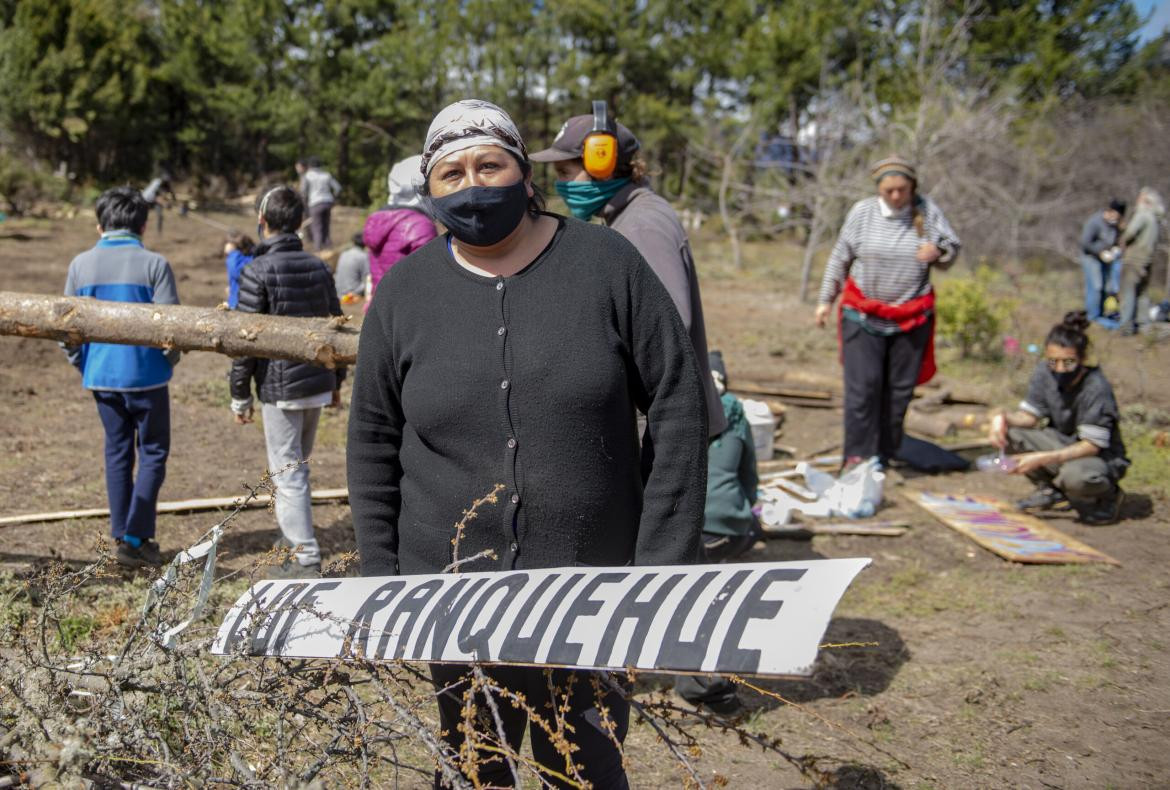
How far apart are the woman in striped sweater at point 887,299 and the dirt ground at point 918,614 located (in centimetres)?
60

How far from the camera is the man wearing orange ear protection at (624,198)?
305 cm

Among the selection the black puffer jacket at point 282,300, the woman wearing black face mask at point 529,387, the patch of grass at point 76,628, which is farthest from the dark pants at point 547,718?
the black puffer jacket at point 282,300

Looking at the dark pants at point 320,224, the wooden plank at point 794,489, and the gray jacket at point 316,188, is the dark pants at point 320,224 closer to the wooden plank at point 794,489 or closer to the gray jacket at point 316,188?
the gray jacket at point 316,188

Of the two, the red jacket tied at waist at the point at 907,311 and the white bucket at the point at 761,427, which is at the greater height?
the red jacket tied at waist at the point at 907,311

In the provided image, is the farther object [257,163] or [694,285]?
[257,163]

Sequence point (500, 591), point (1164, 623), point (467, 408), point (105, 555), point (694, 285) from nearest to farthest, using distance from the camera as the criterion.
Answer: point (500, 591) → point (467, 408) → point (105, 555) → point (694, 285) → point (1164, 623)

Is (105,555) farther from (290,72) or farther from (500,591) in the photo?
(290,72)

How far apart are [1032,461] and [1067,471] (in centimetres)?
23

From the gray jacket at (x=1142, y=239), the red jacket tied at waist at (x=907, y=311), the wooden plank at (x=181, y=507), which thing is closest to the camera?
the wooden plank at (x=181, y=507)

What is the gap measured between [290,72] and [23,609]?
102ft

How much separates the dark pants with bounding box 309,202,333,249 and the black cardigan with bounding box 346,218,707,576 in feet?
44.1

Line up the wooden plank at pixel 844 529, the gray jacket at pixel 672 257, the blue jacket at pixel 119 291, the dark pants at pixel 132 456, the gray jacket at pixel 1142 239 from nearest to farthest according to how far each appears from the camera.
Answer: the gray jacket at pixel 672 257 < the blue jacket at pixel 119 291 < the dark pants at pixel 132 456 < the wooden plank at pixel 844 529 < the gray jacket at pixel 1142 239

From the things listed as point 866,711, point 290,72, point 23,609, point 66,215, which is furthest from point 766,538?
point 290,72

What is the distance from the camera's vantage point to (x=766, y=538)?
5.73 m
